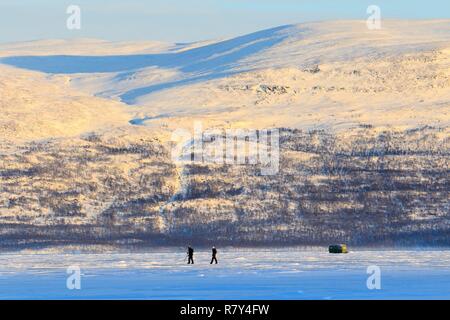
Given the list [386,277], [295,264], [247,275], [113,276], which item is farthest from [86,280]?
[295,264]

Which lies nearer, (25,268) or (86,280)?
(86,280)

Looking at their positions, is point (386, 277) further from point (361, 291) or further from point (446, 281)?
point (361, 291)

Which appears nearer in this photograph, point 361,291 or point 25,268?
point 361,291

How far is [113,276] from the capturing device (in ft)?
342

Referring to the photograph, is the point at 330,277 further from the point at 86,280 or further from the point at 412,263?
the point at 412,263

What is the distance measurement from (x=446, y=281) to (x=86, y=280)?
24.6m

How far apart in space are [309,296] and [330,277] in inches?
711

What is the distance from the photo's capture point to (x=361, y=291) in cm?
8506
